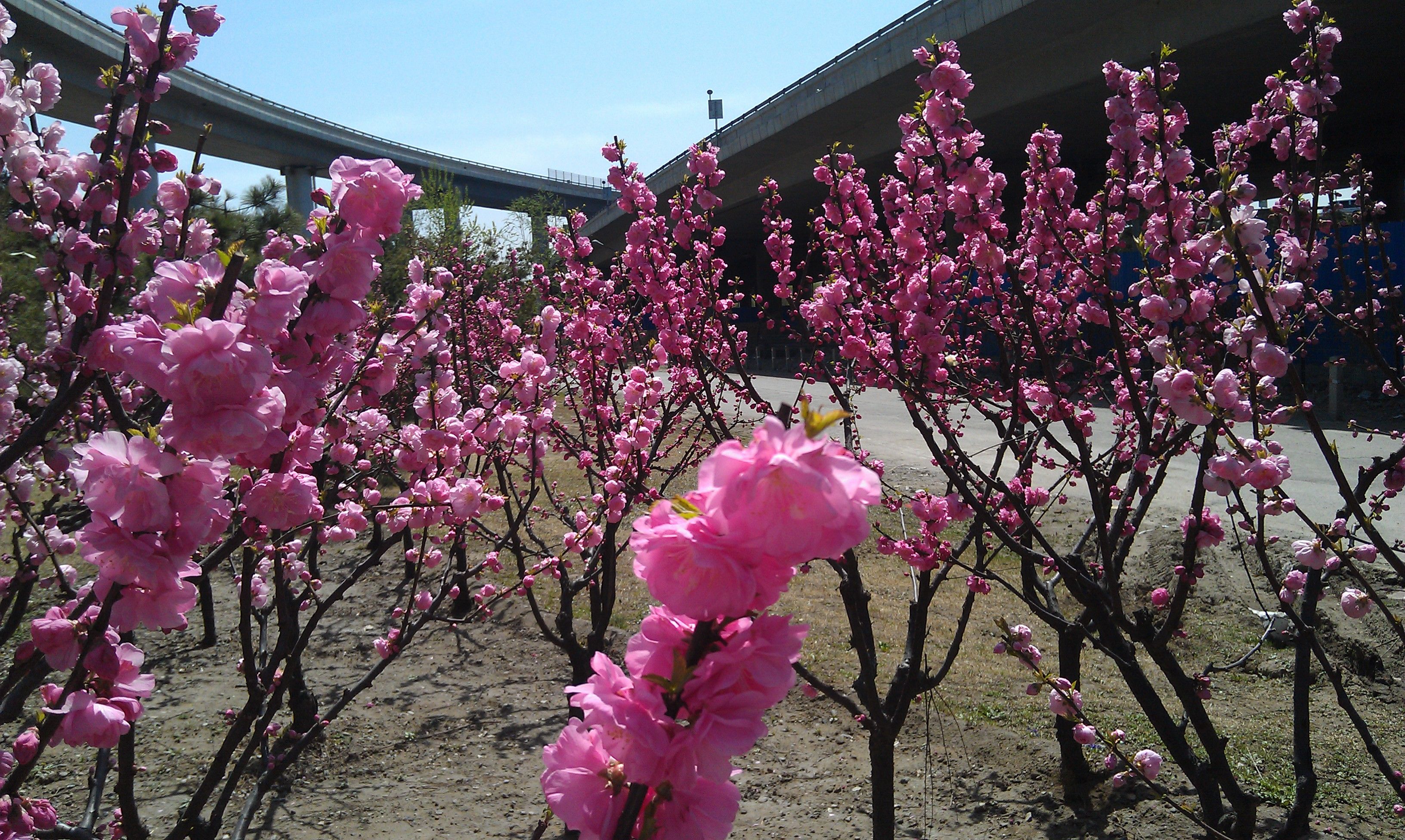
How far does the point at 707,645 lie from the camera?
3.16ft

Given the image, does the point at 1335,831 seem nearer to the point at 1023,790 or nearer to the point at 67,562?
the point at 1023,790

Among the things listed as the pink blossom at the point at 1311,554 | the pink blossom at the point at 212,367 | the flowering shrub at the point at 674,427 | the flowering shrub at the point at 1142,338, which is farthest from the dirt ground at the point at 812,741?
the pink blossom at the point at 212,367

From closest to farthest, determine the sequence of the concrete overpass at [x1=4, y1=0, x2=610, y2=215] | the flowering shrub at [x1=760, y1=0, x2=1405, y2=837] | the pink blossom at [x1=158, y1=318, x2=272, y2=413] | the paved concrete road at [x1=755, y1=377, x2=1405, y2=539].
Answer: the pink blossom at [x1=158, y1=318, x2=272, y2=413], the flowering shrub at [x1=760, y1=0, x2=1405, y2=837], the paved concrete road at [x1=755, y1=377, x2=1405, y2=539], the concrete overpass at [x1=4, y1=0, x2=610, y2=215]

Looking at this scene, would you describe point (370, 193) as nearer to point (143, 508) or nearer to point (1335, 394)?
point (143, 508)

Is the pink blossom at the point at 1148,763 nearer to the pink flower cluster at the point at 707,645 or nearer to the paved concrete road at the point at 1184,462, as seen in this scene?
the pink flower cluster at the point at 707,645

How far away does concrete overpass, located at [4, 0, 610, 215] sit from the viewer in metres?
18.3

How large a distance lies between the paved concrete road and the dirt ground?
1.57 meters

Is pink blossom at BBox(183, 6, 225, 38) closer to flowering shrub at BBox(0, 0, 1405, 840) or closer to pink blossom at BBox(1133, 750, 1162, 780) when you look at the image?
flowering shrub at BBox(0, 0, 1405, 840)

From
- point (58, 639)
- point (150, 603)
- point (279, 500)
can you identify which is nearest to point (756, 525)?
point (150, 603)

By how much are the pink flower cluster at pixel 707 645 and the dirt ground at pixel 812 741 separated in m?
3.19

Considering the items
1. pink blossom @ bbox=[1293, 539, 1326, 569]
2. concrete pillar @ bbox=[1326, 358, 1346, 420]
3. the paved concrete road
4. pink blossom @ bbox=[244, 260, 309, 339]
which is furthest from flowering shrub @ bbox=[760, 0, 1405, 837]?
concrete pillar @ bbox=[1326, 358, 1346, 420]

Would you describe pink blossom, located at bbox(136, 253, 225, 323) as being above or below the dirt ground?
above

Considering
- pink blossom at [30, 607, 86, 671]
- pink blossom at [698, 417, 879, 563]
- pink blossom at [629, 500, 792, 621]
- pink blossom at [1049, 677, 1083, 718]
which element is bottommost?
pink blossom at [1049, 677, 1083, 718]

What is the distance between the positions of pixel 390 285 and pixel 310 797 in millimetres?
15456
